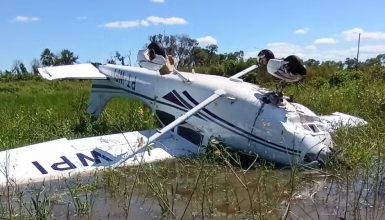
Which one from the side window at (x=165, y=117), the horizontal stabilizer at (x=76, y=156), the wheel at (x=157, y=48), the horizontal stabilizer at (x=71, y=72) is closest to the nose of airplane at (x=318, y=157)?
the horizontal stabilizer at (x=76, y=156)

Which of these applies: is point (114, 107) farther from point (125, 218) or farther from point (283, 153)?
point (125, 218)

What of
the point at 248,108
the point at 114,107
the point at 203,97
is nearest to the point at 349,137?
the point at 248,108

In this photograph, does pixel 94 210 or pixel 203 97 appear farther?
pixel 203 97

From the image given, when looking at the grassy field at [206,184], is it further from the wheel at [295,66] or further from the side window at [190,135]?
the wheel at [295,66]

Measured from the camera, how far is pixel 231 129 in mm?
8594

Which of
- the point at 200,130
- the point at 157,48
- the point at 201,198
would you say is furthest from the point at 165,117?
the point at 201,198

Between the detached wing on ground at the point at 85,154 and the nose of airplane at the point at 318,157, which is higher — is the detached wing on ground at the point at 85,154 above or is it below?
below

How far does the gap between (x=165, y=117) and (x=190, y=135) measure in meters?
0.98

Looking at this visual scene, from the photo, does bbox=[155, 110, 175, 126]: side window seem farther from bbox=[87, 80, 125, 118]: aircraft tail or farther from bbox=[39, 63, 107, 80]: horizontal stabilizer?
bbox=[39, 63, 107, 80]: horizontal stabilizer

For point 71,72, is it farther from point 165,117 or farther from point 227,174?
point 227,174

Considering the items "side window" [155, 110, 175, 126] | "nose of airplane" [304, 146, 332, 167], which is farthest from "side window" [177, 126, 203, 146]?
"nose of airplane" [304, 146, 332, 167]

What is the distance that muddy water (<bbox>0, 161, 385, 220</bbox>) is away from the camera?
538 centimetres

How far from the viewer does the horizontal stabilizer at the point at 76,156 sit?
744 cm

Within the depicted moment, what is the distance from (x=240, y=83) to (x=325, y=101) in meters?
5.08
